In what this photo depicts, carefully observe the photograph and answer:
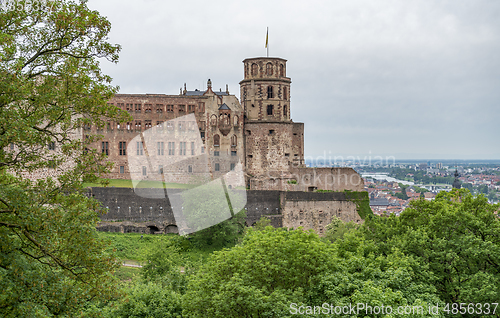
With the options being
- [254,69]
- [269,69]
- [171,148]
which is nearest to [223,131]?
[171,148]

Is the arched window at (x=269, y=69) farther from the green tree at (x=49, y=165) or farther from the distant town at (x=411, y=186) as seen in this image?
the green tree at (x=49, y=165)

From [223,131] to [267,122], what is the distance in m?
6.01

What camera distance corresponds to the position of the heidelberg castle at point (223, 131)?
6450 centimetres

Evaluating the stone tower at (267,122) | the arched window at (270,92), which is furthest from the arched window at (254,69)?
the arched window at (270,92)

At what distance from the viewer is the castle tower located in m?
64.8

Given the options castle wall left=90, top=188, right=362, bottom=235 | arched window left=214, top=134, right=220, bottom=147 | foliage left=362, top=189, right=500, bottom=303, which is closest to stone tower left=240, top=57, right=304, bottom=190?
arched window left=214, top=134, right=220, bottom=147

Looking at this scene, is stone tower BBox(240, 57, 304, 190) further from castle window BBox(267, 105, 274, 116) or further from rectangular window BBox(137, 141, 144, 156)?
rectangular window BBox(137, 141, 144, 156)

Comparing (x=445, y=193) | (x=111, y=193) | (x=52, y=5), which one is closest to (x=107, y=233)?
(x=111, y=193)

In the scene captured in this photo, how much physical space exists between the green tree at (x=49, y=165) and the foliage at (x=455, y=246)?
51.8ft

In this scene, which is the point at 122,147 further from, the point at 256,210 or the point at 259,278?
the point at 259,278

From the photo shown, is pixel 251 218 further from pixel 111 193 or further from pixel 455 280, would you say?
pixel 455 280

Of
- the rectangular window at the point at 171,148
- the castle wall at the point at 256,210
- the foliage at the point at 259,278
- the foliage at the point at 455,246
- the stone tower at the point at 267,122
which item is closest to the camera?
the foliage at the point at 259,278

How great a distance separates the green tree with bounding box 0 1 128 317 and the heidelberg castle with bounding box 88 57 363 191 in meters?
46.6

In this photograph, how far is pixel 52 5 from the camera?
54.5 ft
